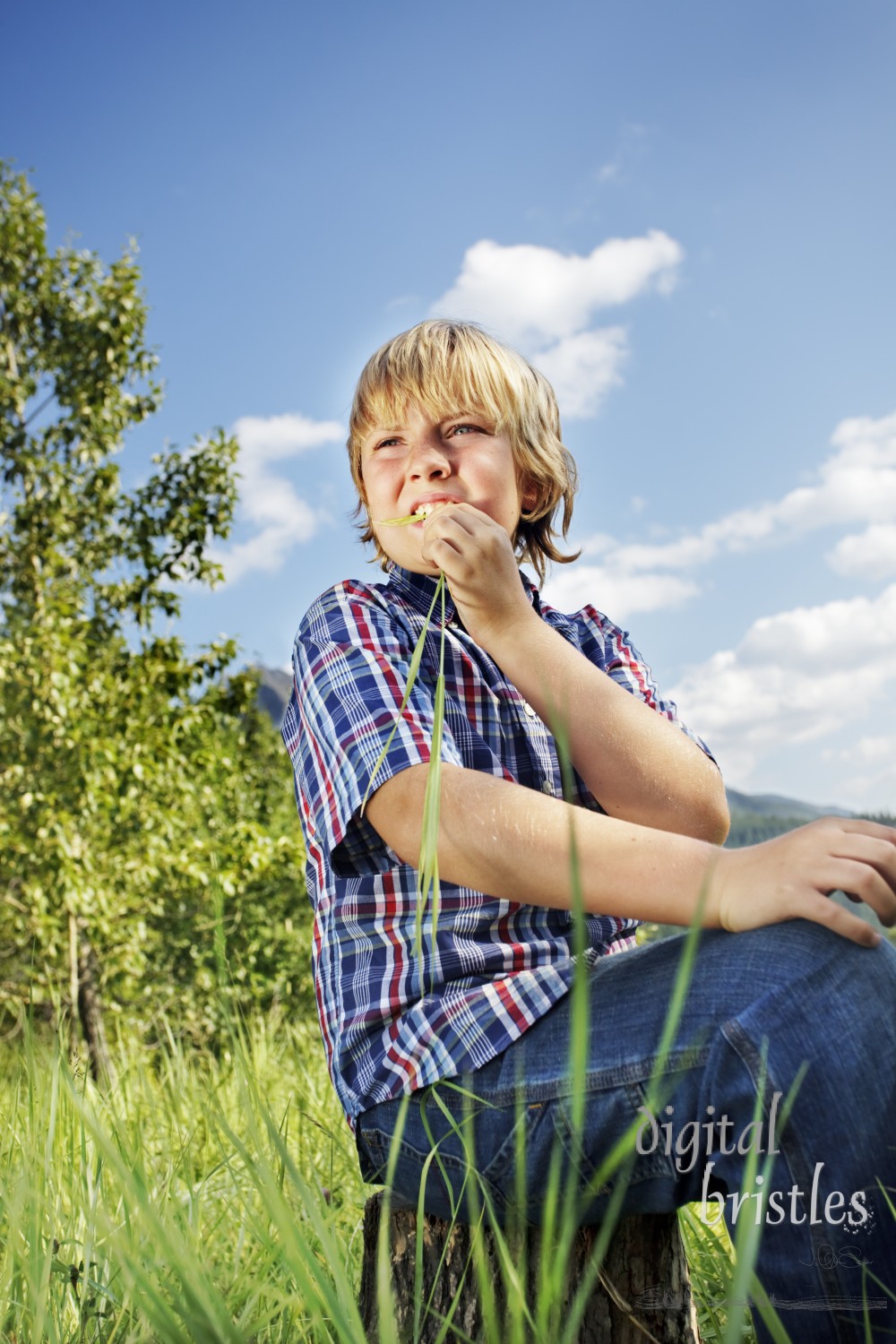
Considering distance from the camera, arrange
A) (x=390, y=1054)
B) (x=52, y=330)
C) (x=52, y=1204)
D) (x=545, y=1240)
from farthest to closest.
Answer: (x=52, y=330) → (x=52, y=1204) → (x=390, y=1054) → (x=545, y=1240)

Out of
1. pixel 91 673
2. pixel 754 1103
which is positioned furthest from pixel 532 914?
pixel 91 673

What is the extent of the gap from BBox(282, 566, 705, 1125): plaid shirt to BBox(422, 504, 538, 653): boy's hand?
5.1 inches

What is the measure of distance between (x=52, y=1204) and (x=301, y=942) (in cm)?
903

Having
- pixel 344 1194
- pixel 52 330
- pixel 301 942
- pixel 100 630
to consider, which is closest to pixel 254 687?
pixel 100 630

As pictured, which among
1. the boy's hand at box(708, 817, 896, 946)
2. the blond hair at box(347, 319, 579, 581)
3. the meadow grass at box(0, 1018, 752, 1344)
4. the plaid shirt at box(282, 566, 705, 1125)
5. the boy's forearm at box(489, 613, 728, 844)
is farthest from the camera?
the blond hair at box(347, 319, 579, 581)

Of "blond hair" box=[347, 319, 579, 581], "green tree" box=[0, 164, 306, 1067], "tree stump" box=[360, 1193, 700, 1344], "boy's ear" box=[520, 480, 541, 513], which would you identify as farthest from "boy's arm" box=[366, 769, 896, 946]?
"green tree" box=[0, 164, 306, 1067]

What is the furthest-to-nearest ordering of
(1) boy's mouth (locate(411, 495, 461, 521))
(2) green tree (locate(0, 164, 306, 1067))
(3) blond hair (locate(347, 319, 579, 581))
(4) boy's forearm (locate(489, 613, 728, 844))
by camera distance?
(2) green tree (locate(0, 164, 306, 1067)) → (3) blond hair (locate(347, 319, 579, 581)) → (1) boy's mouth (locate(411, 495, 461, 521)) → (4) boy's forearm (locate(489, 613, 728, 844))

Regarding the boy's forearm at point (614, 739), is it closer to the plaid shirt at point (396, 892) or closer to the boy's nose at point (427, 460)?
the plaid shirt at point (396, 892)

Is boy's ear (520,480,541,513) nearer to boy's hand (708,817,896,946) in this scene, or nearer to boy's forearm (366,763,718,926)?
boy's forearm (366,763,718,926)

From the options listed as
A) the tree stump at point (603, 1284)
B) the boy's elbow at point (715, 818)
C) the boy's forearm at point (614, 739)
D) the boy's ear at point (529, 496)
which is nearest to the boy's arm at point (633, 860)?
the boy's forearm at point (614, 739)

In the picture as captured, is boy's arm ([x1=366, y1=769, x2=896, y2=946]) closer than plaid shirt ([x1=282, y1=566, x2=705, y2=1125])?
Yes

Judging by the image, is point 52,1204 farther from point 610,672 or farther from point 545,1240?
point 610,672

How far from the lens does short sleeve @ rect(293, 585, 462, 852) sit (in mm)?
1299

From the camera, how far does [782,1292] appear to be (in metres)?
1.08
